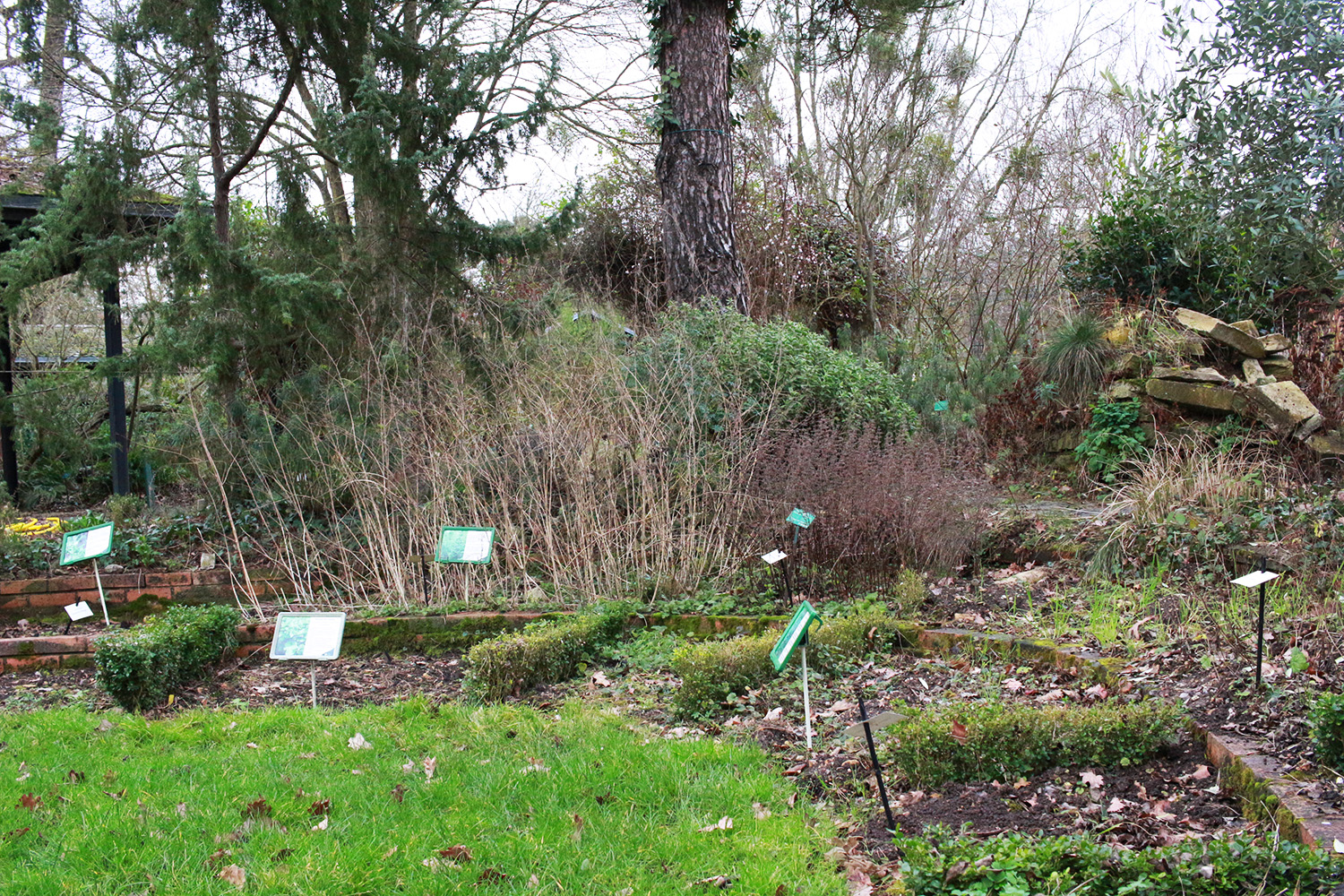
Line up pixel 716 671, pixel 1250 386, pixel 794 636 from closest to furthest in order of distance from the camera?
pixel 794 636 → pixel 716 671 → pixel 1250 386

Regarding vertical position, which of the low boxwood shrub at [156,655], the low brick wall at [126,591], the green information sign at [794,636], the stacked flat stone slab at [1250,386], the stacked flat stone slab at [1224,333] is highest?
the stacked flat stone slab at [1224,333]

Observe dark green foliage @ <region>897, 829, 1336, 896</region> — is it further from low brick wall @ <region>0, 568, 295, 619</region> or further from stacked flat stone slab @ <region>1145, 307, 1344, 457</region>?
low brick wall @ <region>0, 568, 295, 619</region>

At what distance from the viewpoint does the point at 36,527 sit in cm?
815

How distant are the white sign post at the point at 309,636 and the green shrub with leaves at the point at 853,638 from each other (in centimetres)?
220


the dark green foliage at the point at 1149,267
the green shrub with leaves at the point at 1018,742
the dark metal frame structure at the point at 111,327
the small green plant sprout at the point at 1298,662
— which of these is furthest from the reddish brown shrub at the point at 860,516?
the dark metal frame structure at the point at 111,327

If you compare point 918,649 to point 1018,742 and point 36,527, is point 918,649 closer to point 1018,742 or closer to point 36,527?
point 1018,742

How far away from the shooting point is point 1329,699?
290 cm

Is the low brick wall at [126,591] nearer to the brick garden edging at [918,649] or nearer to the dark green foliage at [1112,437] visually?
the brick garden edging at [918,649]

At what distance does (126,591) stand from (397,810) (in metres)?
4.52

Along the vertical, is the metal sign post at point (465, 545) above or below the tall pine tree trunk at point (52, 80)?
below

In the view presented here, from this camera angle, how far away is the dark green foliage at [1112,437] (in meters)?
7.94

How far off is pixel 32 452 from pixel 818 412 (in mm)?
9409

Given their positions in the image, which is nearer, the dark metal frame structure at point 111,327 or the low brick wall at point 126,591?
the low brick wall at point 126,591

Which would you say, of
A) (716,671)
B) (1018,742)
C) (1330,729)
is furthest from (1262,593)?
(716,671)
